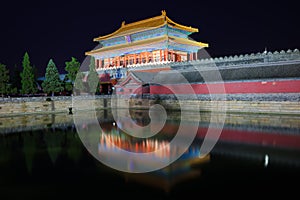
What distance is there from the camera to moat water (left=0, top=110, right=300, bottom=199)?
680cm

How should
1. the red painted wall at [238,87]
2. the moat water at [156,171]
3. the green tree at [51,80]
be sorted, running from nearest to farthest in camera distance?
the moat water at [156,171], the red painted wall at [238,87], the green tree at [51,80]

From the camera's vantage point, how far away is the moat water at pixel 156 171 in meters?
6.80

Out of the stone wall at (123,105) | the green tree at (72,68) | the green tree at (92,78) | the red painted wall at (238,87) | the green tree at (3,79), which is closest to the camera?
the red painted wall at (238,87)

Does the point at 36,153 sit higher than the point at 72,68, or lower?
lower

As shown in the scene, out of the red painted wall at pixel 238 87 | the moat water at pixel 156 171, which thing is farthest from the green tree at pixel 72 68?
the moat water at pixel 156 171

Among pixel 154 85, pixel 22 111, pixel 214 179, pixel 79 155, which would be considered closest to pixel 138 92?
pixel 154 85

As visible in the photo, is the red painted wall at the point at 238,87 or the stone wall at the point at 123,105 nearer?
the red painted wall at the point at 238,87

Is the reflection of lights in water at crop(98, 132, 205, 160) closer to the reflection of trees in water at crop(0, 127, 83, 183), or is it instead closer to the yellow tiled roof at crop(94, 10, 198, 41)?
the reflection of trees in water at crop(0, 127, 83, 183)

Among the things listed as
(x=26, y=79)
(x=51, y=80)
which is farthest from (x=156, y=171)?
(x=26, y=79)

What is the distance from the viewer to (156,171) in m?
8.41

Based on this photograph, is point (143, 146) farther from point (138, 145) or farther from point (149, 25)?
point (149, 25)

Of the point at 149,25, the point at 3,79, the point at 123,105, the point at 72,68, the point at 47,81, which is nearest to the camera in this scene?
the point at 3,79

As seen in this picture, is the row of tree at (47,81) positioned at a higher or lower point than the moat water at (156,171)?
higher

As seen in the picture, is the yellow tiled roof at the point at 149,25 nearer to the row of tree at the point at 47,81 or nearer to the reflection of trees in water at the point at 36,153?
the row of tree at the point at 47,81
